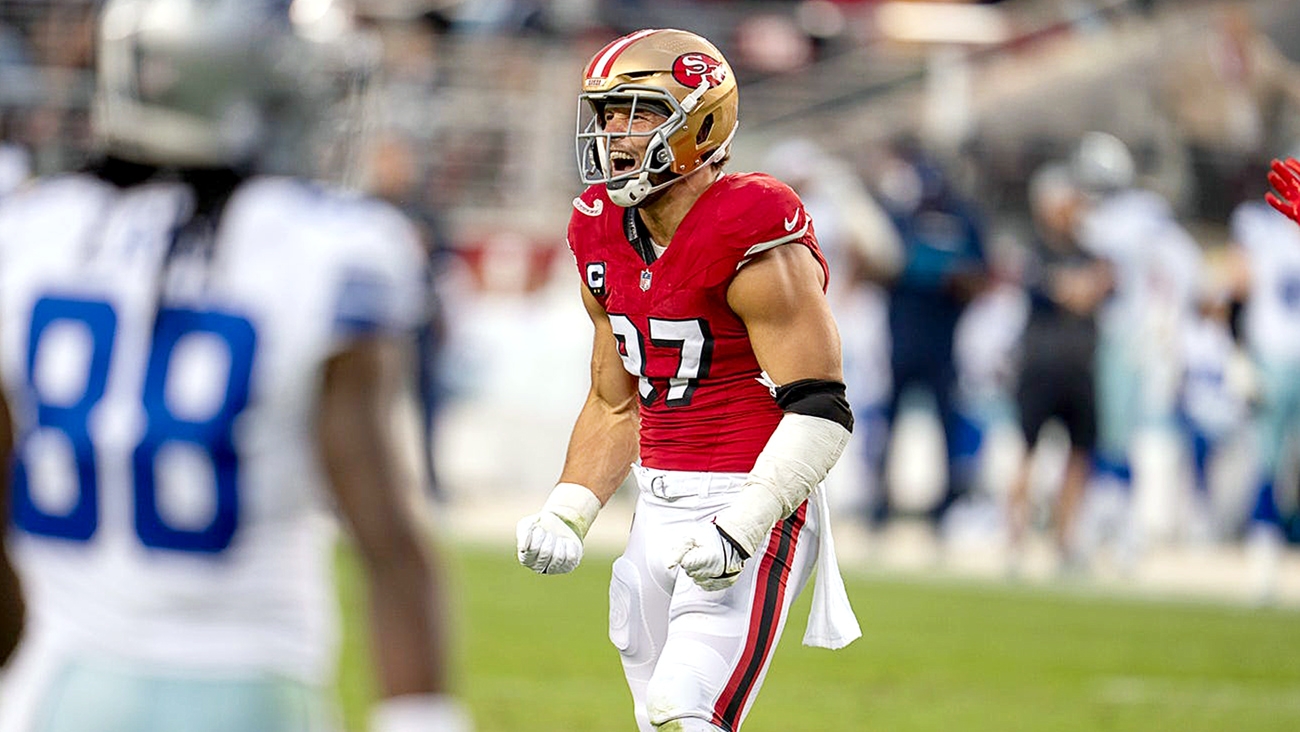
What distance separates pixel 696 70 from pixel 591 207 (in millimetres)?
347

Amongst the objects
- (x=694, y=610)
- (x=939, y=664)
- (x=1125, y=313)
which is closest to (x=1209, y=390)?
(x=1125, y=313)

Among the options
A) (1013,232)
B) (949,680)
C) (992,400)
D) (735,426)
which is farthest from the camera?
(1013,232)

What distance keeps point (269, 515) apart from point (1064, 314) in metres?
8.98

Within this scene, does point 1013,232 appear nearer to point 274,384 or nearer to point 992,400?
point 992,400

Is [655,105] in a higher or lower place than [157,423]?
higher

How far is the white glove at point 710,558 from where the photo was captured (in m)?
3.84

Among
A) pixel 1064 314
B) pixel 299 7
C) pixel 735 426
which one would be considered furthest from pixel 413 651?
pixel 1064 314

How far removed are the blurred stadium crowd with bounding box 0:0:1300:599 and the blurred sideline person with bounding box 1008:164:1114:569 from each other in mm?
16

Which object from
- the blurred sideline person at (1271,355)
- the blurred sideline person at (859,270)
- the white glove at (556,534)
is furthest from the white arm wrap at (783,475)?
the blurred sideline person at (1271,355)

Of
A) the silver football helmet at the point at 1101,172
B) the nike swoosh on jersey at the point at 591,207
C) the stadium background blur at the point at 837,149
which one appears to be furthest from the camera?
the stadium background blur at the point at 837,149

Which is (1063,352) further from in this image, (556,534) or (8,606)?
(8,606)

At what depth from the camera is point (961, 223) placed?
39.3ft

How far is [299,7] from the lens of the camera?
104 inches

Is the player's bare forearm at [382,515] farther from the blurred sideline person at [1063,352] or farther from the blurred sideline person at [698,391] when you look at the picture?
the blurred sideline person at [1063,352]
